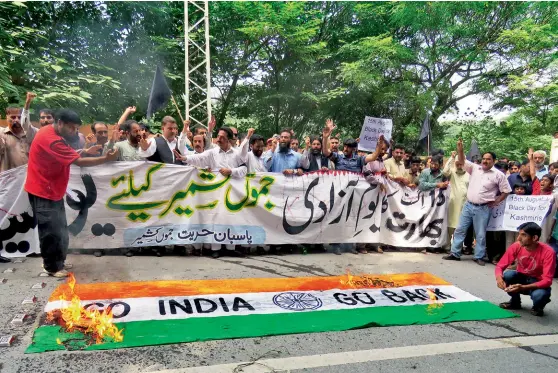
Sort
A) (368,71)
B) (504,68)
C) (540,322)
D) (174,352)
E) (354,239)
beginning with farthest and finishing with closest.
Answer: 1. (504,68)
2. (368,71)
3. (354,239)
4. (540,322)
5. (174,352)

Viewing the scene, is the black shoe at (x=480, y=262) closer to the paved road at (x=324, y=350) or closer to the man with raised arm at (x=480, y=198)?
the man with raised arm at (x=480, y=198)

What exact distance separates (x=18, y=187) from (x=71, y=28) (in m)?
9.40

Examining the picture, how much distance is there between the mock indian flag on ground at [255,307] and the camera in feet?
11.9

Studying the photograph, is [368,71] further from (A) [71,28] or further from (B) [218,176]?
(B) [218,176]

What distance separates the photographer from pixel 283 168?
279 inches

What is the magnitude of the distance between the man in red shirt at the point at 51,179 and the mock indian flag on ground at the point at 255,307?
0.66 metres

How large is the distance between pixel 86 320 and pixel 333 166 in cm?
474

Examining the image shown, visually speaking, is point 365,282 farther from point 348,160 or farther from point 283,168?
point 348,160

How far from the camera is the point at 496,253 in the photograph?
7.54 m

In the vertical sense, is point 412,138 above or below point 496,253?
above

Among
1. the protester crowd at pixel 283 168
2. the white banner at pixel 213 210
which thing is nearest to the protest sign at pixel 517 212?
the protester crowd at pixel 283 168

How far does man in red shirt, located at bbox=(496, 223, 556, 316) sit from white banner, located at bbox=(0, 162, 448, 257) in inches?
107

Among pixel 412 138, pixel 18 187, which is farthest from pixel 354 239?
pixel 412 138

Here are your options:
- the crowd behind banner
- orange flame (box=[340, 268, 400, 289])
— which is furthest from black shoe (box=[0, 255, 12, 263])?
orange flame (box=[340, 268, 400, 289])
